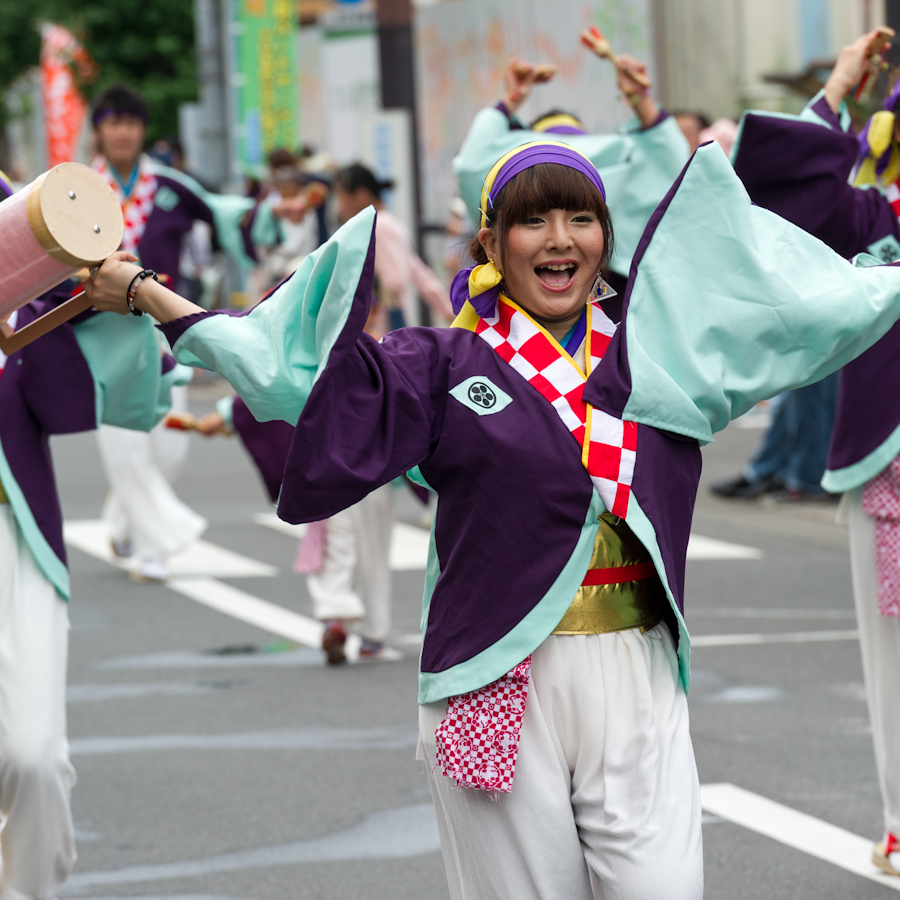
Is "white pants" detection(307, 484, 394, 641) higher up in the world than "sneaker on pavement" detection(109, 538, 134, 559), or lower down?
higher up

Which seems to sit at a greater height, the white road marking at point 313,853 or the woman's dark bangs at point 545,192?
the woman's dark bangs at point 545,192

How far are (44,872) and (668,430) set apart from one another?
1.95 metres

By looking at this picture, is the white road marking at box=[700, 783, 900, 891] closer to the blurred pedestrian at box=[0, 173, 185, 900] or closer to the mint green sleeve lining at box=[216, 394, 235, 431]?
the blurred pedestrian at box=[0, 173, 185, 900]

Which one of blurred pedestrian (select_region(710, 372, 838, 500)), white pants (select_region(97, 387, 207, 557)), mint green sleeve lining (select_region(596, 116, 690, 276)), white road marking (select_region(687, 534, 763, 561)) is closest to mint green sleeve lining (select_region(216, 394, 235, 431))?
mint green sleeve lining (select_region(596, 116, 690, 276))

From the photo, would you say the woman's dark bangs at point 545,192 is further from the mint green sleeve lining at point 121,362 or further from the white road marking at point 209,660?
the white road marking at point 209,660

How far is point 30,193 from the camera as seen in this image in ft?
9.73

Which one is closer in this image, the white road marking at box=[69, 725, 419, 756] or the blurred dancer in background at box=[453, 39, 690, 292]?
the blurred dancer in background at box=[453, 39, 690, 292]

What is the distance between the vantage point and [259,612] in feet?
26.8

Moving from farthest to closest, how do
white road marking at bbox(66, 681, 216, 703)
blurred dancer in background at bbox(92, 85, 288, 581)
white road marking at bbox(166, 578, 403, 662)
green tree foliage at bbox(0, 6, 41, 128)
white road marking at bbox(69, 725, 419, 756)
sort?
green tree foliage at bbox(0, 6, 41, 128) → blurred dancer in background at bbox(92, 85, 288, 581) → white road marking at bbox(166, 578, 403, 662) → white road marking at bbox(66, 681, 216, 703) → white road marking at bbox(69, 725, 419, 756)

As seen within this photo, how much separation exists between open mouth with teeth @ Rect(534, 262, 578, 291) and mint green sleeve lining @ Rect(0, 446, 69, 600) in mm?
1534

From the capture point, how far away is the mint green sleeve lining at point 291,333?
2730 mm

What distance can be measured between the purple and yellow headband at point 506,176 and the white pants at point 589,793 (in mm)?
618

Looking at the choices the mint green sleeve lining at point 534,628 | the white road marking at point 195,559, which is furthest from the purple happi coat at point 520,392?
the white road marking at point 195,559

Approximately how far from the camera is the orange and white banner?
28.3 meters
